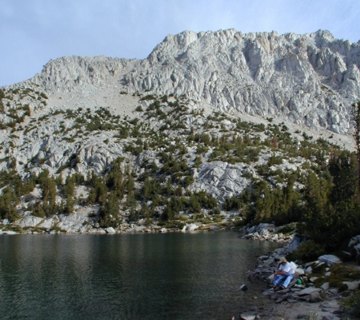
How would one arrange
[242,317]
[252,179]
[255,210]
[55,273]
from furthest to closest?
[252,179] < [255,210] < [55,273] < [242,317]

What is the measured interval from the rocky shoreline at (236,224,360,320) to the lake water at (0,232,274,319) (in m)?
2.07

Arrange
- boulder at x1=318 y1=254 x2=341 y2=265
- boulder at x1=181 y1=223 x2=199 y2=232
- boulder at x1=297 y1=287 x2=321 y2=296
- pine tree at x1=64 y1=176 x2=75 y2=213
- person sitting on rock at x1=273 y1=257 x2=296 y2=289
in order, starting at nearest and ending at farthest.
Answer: boulder at x1=297 y1=287 x2=321 y2=296, person sitting on rock at x1=273 y1=257 x2=296 y2=289, boulder at x1=318 y1=254 x2=341 y2=265, boulder at x1=181 y1=223 x2=199 y2=232, pine tree at x1=64 y1=176 x2=75 y2=213

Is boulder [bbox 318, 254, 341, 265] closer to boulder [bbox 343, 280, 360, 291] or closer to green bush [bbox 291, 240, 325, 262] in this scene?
green bush [bbox 291, 240, 325, 262]

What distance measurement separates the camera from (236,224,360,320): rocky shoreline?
3196 centimetres

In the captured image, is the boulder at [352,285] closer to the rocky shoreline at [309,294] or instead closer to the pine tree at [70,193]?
the rocky shoreline at [309,294]

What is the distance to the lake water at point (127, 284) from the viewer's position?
37000mm

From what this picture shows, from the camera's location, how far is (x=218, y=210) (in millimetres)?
162125

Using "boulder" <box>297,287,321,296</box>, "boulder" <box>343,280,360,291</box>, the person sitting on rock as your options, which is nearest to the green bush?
the person sitting on rock

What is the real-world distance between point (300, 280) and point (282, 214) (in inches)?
3079

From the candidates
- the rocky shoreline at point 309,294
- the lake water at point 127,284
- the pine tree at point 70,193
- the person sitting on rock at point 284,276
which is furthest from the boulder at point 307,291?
the pine tree at point 70,193

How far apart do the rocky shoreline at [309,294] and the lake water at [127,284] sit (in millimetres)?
2072

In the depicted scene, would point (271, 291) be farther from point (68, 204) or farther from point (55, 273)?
point (68, 204)

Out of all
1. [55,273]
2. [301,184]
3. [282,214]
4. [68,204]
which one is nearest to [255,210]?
[282,214]

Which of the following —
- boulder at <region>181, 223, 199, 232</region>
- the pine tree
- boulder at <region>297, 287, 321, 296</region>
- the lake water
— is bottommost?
the lake water
